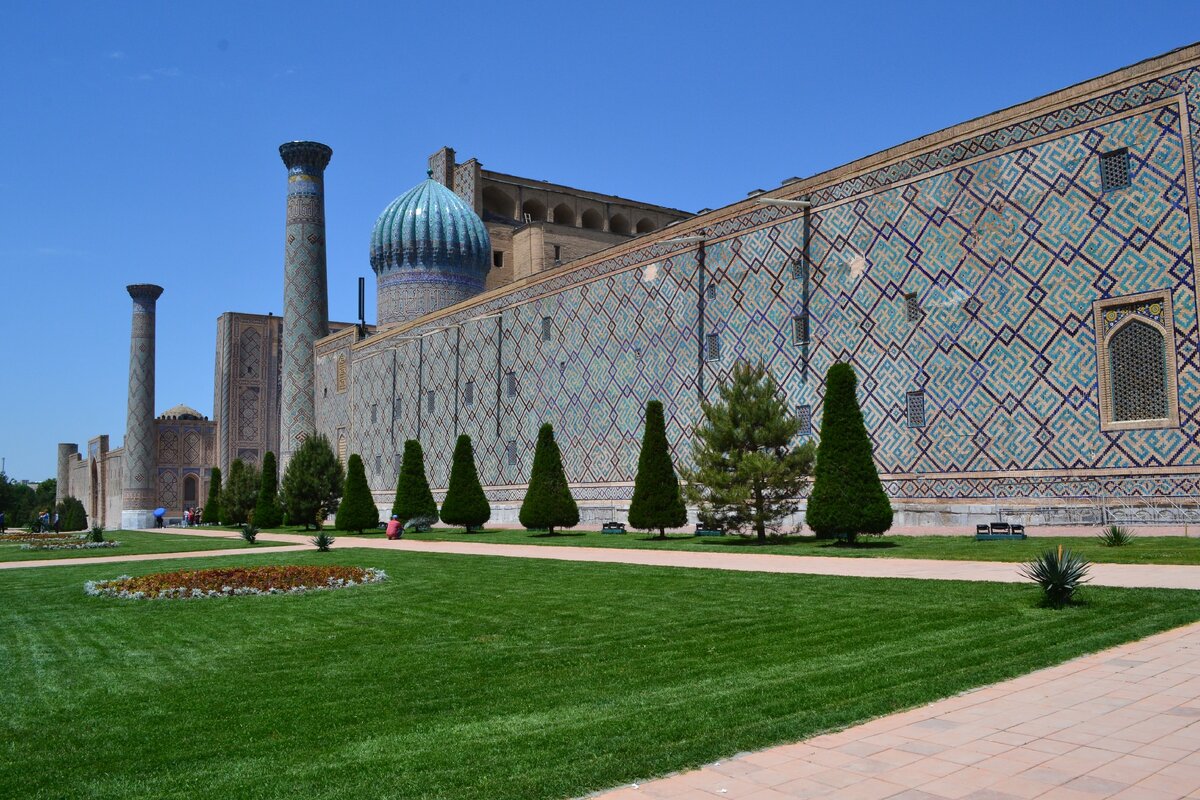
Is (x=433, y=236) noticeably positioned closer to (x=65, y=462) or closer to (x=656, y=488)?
(x=656, y=488)

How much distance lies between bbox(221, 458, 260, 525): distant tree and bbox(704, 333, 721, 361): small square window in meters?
17.6

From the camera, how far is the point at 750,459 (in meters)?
15.1

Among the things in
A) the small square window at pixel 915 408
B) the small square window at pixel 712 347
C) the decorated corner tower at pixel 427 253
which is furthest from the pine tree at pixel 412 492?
the small square window at pixel 915 408

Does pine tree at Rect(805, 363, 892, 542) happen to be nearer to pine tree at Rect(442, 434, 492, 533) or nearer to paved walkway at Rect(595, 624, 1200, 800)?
paved walkway at Rect(595, 624, 1200, 800)

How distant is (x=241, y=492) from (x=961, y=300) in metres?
23.6

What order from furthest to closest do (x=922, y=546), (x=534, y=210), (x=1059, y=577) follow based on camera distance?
(x=534, y=210)
(x=922, y=546)
(x=1059, y=577)

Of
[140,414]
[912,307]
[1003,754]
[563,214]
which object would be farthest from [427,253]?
[1003,754]

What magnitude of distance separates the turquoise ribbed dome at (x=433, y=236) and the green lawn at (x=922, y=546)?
1570 centimetres

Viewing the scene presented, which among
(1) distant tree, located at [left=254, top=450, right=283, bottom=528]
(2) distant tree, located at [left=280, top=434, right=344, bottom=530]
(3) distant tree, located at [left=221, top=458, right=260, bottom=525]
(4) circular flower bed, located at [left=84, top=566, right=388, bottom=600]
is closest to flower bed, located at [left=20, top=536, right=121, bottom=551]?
→ (2) distant tree, located at [left=280, top=434, right=344, bottom=530]

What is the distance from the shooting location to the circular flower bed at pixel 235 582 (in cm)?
941

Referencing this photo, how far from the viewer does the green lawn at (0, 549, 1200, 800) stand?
353 cm

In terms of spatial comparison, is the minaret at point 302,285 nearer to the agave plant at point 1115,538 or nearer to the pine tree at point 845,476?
the pine tree at point 845,476

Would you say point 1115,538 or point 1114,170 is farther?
point 1114,170

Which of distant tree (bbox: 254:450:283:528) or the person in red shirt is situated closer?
the person in red shirt
